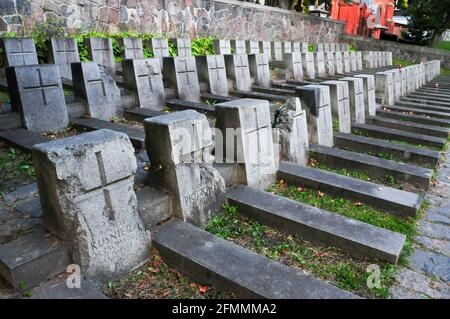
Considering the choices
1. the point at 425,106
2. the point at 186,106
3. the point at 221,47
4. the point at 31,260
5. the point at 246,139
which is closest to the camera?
the point at 31,260

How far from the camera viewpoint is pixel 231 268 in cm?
236

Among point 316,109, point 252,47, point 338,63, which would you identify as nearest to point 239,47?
point 252,47

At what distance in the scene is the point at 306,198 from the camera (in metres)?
3.54

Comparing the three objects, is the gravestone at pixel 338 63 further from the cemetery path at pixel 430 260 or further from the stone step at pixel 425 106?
the cemetery path at pixel 430 260

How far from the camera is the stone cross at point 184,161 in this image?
2707 mm

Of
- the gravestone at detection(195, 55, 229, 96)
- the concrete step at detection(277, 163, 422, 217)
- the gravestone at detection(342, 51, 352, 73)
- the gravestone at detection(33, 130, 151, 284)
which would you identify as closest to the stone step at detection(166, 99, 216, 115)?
the gravestone at detection(195, 55, 229, 96)

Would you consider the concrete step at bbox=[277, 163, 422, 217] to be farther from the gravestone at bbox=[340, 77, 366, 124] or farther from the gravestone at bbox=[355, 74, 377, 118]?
the gravestone at bbox=[355, 74, 377, 118]

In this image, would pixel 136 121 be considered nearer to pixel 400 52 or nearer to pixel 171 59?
pixel 171 59

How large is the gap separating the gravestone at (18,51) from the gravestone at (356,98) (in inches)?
205

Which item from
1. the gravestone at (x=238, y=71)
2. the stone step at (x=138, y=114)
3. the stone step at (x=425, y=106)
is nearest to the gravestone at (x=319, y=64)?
the stone step at (x=425, y=106)

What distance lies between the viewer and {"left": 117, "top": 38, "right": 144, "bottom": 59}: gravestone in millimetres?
8219

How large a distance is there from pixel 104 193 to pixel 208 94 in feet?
15.2

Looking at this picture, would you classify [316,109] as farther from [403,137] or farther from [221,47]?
[221,47]

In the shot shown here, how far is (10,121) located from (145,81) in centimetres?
202
